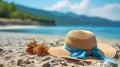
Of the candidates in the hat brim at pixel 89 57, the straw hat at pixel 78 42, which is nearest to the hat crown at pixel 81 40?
the straw hat at pixel 78 42

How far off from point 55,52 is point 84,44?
0.64 meters

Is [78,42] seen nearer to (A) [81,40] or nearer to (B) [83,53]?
(A) [81,40]

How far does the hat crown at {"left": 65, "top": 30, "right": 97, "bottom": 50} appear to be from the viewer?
7000 mm

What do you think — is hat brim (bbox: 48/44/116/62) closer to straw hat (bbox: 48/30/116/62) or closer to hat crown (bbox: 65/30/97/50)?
straw hat (bbox: 48/30/116/62)

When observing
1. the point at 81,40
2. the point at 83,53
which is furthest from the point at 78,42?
the point at 83,53

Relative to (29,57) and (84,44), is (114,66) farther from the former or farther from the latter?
(29,57)

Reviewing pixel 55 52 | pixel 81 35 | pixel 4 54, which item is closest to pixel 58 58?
pixel 55 52

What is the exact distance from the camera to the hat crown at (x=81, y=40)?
7000mm

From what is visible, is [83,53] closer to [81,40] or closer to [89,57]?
[89,57]

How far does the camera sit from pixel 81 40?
7.01 meters

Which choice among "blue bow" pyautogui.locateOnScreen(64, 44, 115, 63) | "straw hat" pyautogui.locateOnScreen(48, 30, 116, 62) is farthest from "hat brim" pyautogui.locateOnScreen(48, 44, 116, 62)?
"blue bow" pyautogui.locateOnScreen(64, 44, 115, 63)

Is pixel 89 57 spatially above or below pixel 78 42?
below

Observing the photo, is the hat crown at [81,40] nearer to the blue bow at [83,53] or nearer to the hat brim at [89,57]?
the blue bow at [83,53]

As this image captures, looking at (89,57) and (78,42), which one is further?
(78,42)
